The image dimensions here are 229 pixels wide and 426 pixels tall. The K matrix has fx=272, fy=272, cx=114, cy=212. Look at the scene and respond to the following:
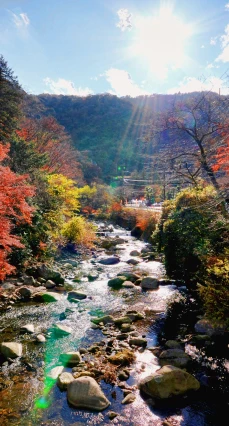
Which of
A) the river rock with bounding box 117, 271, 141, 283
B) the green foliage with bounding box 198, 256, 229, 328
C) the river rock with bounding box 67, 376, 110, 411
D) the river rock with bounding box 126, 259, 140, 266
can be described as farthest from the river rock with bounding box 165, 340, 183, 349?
the river rock with bounding box 126, 259, 140, 266

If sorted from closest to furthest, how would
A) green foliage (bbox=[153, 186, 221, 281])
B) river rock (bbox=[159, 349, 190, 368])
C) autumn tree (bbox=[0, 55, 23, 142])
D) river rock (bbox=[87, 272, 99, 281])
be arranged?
river rock (bbox=[159, 349, 190, 368]), green foliage (bbox=[153, 186, 221, 281]), river rock (bbox=[87, 272, 99, 281]), autumn tree (bbox=[0, 55, 23, 142])

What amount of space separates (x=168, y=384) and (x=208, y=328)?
303 cm

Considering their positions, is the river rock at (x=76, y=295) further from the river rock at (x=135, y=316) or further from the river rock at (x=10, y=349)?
the river rock at (x=10, y=349)

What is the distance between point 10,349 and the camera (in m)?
6.57

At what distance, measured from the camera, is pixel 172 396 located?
5.22 metres

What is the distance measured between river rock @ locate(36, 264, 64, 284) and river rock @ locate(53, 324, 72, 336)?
4.61 metres

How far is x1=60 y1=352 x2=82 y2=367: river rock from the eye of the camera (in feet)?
20.8

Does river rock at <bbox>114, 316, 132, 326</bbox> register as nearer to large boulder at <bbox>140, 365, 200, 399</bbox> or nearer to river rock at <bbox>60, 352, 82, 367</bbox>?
river rock at <bbox>60, 352, 82, 367</bbox>

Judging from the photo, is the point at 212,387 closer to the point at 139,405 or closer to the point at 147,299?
Result: the point at 139,405

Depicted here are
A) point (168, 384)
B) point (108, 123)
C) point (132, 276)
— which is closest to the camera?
point (168, 384)

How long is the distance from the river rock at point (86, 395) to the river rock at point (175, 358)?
6.14ft

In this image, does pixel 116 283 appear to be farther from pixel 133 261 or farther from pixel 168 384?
pixel 168 384

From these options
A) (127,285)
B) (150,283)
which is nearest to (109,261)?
(127,285)

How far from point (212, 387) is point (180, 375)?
0.77m
